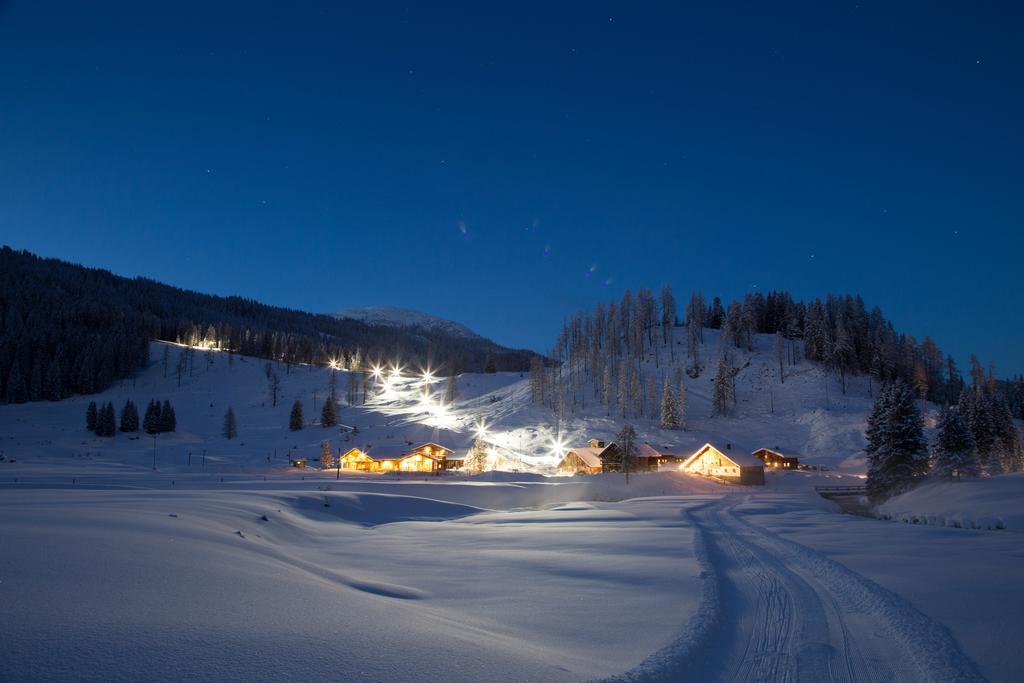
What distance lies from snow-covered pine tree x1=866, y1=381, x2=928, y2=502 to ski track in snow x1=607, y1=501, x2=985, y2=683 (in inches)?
1365

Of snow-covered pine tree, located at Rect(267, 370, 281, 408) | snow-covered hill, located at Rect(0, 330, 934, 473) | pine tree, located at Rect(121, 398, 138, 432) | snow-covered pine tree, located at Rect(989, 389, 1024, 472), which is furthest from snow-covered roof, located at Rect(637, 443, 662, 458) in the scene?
pine tree, located at Rect(121, 398, 138, 432)

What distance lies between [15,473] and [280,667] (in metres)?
59.1

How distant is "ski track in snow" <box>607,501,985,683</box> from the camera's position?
24.5 feet

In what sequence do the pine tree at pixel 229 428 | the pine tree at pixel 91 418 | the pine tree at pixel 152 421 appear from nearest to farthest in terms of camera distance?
the pine tree at pixel 91 418 < the pine tree at pixel 229 428 < the pine tree at pixel 152 421

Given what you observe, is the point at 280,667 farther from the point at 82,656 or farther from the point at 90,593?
the point at 90,593

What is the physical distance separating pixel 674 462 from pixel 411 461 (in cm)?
4111

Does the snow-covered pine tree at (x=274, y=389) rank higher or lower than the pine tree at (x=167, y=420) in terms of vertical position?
higher

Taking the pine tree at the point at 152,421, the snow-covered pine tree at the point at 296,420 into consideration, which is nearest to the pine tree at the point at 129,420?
the pine tree at the point at 152,421

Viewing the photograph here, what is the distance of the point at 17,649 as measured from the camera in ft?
15.6

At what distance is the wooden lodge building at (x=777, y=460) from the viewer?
252ft

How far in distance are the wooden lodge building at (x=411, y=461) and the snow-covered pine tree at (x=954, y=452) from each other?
56.9 m

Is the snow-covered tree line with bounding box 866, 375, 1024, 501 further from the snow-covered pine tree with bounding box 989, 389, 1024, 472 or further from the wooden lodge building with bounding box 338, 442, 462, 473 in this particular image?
the wooden lodge building with bounding box 338, 442, 462, 473

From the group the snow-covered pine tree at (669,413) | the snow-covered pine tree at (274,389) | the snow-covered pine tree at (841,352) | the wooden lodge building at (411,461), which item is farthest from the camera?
the snow-covered pine tree at (274,389)

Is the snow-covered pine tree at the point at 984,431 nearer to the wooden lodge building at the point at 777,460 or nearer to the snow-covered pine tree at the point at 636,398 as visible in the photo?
the wooden lodge building at the point at 777,460
